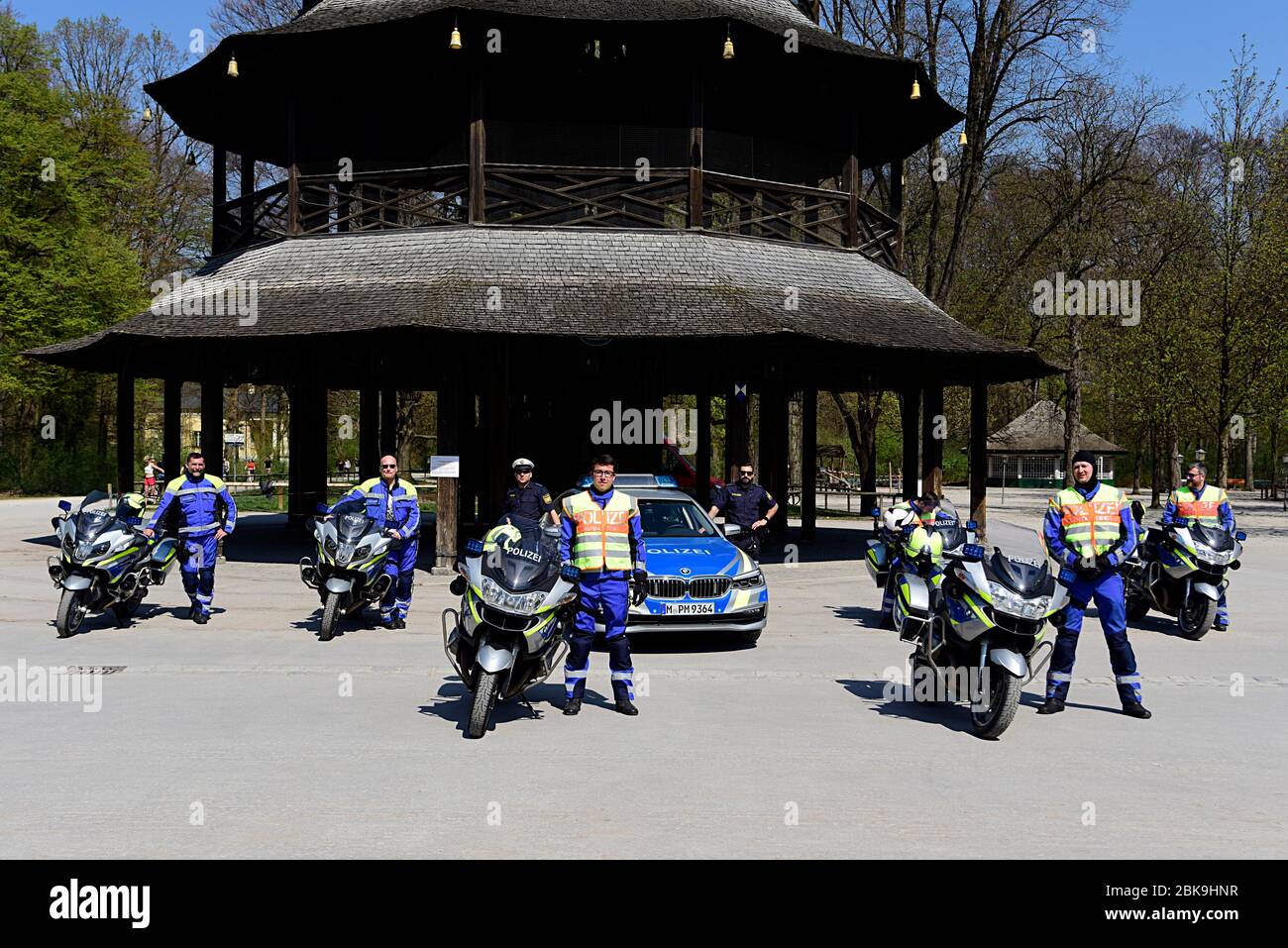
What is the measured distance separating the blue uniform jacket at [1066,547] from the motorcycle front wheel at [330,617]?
702 centimetres

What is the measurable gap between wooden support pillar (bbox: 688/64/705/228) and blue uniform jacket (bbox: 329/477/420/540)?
941 centimetres

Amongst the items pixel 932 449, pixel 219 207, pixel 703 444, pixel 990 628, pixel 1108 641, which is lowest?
pixel 1108 641

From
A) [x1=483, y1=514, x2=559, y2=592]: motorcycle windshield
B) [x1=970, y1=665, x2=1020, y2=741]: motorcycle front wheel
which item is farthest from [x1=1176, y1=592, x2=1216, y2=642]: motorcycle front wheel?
[x1=483, y1=514, x2=559, y2=592]: motorcycle windshield

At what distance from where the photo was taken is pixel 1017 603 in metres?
7.73

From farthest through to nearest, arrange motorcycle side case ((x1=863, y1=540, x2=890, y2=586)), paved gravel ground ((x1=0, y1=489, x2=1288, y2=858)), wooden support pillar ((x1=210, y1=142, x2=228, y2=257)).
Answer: wooden support pillar ((x1=210, y1=142, x2=228, y2=257)), motorcycle side case ((x1=863, y1=540, x2=890, y2=586)), paved gravel ground ((x1=0, y1=489, x2=1288, y2=858))

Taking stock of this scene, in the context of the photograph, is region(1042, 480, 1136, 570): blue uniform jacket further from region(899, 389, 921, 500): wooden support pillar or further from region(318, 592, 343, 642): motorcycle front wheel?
region(899, 389, 921, 500): wooden support pillar

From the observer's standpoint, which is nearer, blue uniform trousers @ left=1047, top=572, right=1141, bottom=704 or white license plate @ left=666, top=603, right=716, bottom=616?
blue uniform trousers @ left=1047, top=572, right=1141, bottom=704

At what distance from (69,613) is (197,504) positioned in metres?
1.78

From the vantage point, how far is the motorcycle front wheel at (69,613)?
11.7 meters

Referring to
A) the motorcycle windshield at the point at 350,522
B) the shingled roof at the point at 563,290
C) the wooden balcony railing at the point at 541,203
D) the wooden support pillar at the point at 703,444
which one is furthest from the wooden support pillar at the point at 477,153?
the motorcycle windshield at the point at 350,522

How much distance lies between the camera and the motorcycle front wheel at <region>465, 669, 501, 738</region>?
7.55m

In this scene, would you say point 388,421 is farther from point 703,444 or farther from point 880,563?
point 880,563

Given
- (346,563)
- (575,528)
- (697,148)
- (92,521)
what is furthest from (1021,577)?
(697,148)
